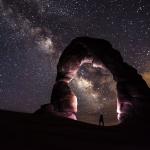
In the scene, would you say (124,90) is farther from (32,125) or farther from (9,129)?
(9,129)

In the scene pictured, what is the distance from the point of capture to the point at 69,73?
2775 cm

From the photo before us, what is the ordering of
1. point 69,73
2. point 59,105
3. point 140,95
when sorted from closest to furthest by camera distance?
1. point 140,95
2. point 59,105
3. point 69,73

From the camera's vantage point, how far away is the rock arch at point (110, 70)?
70.0ft

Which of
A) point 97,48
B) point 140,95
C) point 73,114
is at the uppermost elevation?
point 97,48

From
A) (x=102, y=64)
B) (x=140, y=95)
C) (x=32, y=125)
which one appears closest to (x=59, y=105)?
(x=102, y=64)

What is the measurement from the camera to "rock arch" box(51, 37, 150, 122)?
840 inches

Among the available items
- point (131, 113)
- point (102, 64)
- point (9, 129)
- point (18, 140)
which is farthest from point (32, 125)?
point (102, 64)

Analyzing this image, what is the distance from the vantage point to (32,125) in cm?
1131

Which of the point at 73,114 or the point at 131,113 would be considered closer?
the point at 131,113

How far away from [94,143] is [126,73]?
45.8ft

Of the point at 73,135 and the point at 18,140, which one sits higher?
the point at 18,140

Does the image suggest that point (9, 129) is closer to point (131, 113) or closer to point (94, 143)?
point (94, 143)

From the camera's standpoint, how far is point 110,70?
2483 centimetres

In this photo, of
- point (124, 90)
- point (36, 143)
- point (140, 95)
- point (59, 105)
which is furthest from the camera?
point (59, 105)
